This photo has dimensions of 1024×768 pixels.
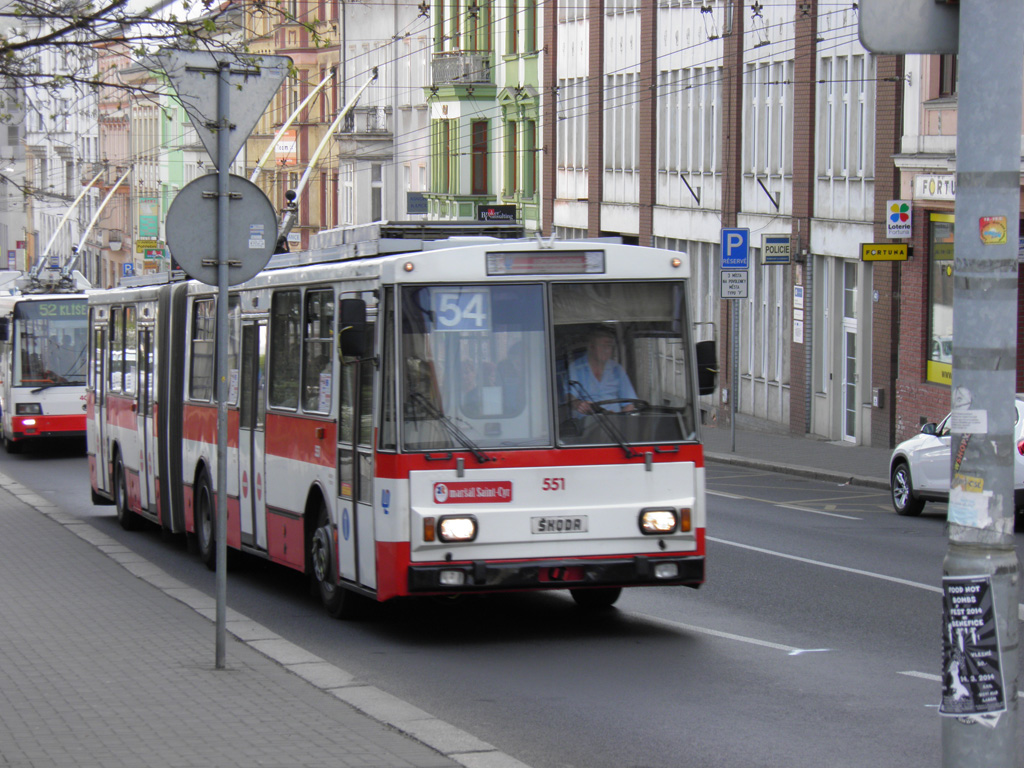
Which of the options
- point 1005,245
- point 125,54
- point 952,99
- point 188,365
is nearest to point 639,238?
point 952,99

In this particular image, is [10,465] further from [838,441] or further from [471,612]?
[471,612]

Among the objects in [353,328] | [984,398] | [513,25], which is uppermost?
[513,25]

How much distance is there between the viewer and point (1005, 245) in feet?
15.0

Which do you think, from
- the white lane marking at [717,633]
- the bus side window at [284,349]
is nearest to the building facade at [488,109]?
the bus side window at [284,349]

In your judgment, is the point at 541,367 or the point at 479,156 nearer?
the point at 541,367

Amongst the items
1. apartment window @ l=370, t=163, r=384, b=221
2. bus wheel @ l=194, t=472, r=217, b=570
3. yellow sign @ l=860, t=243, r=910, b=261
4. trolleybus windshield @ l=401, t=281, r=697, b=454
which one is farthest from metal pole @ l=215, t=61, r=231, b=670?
apartment window @ l=370, t=163, r=384, b=221

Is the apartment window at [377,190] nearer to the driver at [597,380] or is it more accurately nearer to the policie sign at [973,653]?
the driver at [597,380]

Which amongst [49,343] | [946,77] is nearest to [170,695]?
[946,77]

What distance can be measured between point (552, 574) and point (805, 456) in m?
19.3

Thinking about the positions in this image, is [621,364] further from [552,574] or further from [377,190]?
[377,190]

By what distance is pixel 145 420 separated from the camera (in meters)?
18.1

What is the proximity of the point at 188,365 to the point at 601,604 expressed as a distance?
19.1ft

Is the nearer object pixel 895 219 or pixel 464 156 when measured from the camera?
pixel 895 219

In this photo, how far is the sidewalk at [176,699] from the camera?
7441 millimetres
